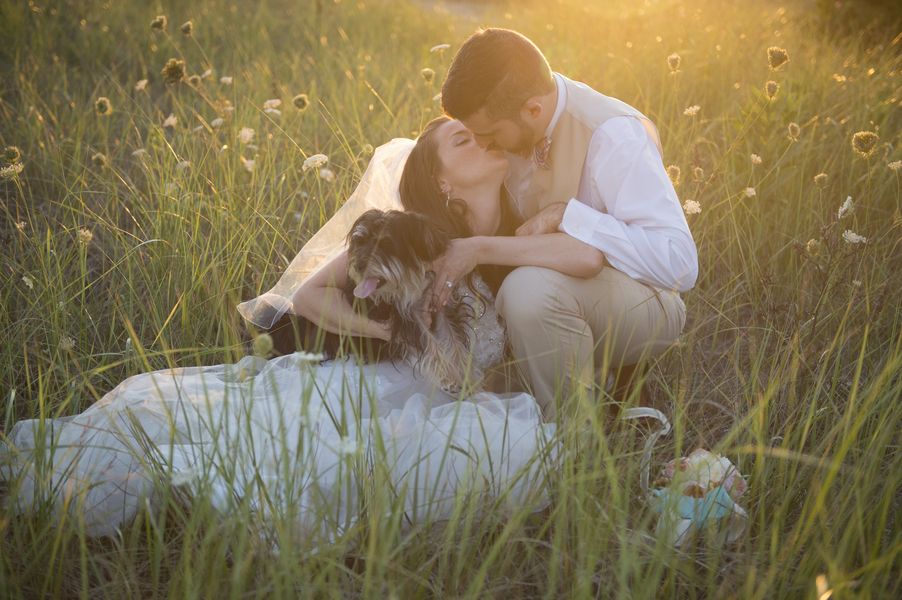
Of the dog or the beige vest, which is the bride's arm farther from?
the beige vest

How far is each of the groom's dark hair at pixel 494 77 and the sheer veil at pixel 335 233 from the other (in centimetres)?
52

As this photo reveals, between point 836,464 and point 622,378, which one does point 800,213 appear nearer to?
point 622,378

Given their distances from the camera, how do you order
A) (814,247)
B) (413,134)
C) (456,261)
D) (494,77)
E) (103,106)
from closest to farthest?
(494,77) → (456,261) → (814,247) → (103,106) → (413,134)

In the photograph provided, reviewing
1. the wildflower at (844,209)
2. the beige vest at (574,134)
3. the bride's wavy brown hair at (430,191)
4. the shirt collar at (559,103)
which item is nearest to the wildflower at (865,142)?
the wildflower at (844,209)

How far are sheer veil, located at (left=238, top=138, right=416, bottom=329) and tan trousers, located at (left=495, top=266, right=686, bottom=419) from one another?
30.2 inches

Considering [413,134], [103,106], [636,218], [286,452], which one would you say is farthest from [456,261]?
[103,106]

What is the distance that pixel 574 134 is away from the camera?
2094 millimetres

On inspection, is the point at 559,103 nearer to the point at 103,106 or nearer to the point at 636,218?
the point at 636,218

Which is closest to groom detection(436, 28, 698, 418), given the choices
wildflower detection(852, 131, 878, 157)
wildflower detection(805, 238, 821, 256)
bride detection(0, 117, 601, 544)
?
bride detection(0, 117, 601, 544)

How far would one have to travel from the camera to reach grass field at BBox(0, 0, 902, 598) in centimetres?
126

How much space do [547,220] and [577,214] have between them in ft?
0.51

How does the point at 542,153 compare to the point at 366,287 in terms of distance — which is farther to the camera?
the point at 542,153

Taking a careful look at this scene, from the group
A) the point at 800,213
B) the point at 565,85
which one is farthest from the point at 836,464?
the point at 800,213

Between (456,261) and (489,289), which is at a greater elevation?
(456,261)
